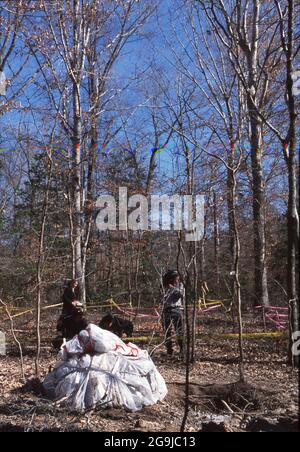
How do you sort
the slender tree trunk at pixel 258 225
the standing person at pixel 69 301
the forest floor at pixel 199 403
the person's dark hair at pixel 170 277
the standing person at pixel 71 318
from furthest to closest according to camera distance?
the slender tree trunk at pixel 258 225
the standing person at pixel 69 301
the standing person at pixel 71 318
the person's dark hair at pixel 170 277
the forest floor at pixel 199 403

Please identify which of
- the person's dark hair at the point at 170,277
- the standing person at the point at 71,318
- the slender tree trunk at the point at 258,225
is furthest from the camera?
the slender tree trunk at the point at 258,225

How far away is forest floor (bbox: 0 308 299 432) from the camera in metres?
4.30

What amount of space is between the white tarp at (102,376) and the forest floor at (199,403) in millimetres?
138

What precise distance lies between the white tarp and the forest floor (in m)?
0.14

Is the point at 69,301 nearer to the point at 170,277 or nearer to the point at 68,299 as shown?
the point at 68,299

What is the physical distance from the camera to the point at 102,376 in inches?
199

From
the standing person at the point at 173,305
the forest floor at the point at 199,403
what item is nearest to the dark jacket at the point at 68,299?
the forest floor at the point at 199,403

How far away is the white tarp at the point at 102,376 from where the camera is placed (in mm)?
4980

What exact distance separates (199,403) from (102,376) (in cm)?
108

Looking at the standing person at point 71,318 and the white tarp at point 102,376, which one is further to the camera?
the standing person at point 71,318

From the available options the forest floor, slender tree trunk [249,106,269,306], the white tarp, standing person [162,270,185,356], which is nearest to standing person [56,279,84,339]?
the forest floor

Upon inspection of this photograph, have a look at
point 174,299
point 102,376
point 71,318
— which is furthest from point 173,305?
point 102,376

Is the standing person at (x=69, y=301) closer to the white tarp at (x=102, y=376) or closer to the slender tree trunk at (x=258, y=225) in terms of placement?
the white tarp at (x=102, y=376)

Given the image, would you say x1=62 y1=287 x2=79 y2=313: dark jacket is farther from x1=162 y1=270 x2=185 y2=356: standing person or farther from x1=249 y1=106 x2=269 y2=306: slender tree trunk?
x1=249 y1=106 x2=269 y2=306: slender tree trunk
